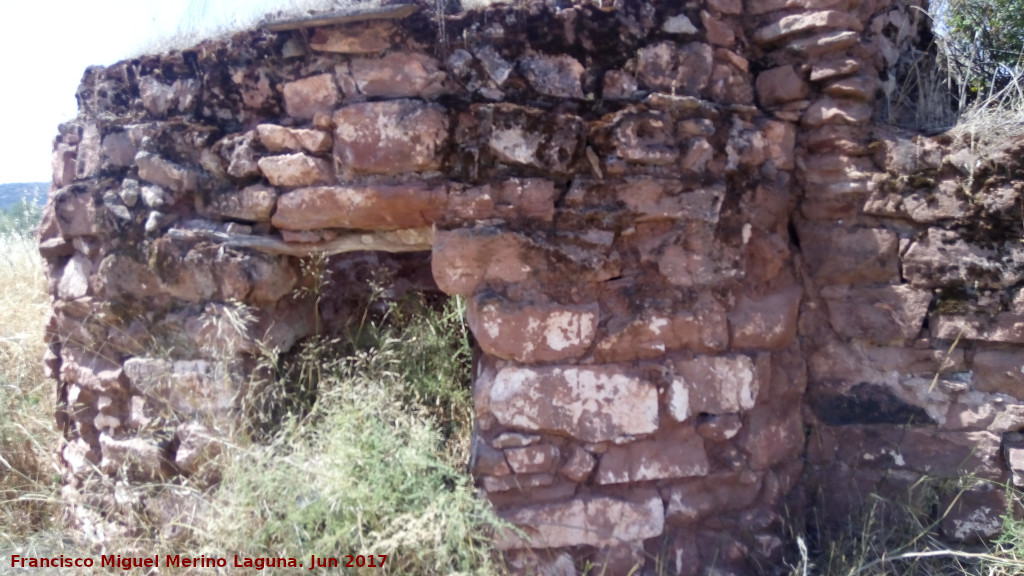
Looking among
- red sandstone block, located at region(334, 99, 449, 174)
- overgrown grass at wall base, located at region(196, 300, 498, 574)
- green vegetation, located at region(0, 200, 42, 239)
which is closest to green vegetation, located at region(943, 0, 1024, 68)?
red sandstone block, located at region(334, 99, 449, 174)

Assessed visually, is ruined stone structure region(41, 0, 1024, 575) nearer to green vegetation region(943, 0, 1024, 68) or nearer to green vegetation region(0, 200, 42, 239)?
green vegetation region(943, 0, 1024, 68)

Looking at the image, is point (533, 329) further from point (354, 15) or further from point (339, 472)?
point (354, 15)

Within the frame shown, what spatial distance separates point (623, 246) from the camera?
250cm

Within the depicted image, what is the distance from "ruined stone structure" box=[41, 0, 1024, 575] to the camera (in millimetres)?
2451

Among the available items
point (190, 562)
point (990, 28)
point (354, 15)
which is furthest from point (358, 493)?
point (990, 28)

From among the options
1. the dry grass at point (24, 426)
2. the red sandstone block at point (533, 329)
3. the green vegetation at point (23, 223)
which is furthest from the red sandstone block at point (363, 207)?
the green vegetation at point (23, 223)

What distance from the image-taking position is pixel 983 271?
8.34 ft

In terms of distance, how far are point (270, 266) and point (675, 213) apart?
1.51 meters

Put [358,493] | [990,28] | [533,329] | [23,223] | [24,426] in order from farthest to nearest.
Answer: [23,223]
[24,426]
[990,28]
[533,329]
[358,493]

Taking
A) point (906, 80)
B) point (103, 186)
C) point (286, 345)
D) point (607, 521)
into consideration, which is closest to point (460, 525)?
point (607, 521)

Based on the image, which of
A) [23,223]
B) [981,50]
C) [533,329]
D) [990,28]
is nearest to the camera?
[533,329]

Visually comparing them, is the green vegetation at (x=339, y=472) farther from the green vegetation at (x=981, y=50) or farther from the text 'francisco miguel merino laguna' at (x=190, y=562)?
the green vegetation at (x=981, y=50)

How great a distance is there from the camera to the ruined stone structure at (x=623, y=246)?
2.45m

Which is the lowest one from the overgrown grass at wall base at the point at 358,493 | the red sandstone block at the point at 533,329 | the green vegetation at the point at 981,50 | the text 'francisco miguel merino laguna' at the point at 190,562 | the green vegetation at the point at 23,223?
the text 'francisco miguel merino laguna' at the point at 190,562
